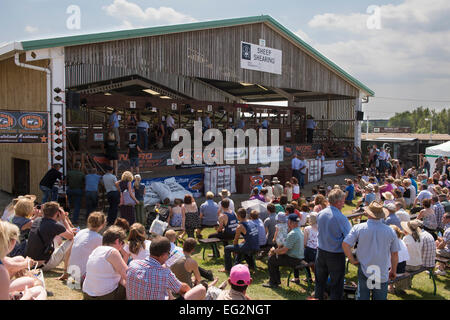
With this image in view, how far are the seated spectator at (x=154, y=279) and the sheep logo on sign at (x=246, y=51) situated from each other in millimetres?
13692

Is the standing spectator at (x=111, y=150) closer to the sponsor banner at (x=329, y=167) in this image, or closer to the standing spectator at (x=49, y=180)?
the standing spectator at (x=49, y=180)

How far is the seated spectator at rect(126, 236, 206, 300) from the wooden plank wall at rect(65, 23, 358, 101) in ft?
30.2

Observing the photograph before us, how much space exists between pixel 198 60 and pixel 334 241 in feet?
38.0

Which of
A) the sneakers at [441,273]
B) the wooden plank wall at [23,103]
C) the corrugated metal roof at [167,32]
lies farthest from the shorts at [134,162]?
the sneakers at [441,273]

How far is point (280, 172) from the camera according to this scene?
1709 cm

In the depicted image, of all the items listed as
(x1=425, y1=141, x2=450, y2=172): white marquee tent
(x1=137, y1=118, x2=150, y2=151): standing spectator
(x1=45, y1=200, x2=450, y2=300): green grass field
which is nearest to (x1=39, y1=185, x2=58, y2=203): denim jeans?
(x1=45, y1=200, x2=450, y2=300): green grass field

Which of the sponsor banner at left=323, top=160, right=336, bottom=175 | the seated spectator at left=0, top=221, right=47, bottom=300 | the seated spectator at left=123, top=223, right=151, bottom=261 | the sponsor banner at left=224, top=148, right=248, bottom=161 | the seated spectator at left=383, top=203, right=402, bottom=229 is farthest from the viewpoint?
the sponsor banner at left=323, top=160, right=336, bottom=175

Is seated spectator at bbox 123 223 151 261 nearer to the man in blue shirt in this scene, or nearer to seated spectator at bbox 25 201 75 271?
seated spectator at bbox 25 201 75 271

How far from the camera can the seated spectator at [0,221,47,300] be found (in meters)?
2.95

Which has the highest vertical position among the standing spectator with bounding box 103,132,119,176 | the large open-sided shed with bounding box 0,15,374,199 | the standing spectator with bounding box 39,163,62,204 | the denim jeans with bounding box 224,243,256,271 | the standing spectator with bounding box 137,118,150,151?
the large open-sided shed with bounding box 0,15,374,199

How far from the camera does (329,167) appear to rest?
21.6 m

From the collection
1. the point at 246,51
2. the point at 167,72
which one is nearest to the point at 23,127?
the point at 167,72

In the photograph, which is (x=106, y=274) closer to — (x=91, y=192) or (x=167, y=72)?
(x=91, y=192)

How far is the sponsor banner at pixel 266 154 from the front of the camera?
18.1m
